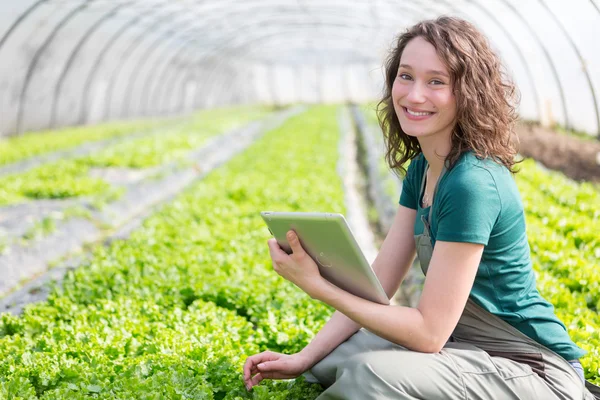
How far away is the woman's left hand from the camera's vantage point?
263cm

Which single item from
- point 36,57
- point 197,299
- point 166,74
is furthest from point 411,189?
point 166,74

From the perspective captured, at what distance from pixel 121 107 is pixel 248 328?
1996cm

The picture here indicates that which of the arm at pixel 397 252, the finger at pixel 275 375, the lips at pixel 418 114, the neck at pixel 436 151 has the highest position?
the lips at pixel 418 114

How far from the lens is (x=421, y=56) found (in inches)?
105

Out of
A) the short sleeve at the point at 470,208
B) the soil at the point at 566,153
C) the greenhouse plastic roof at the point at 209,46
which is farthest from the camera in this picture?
the greenhouse plastic roof at the point at 209,46

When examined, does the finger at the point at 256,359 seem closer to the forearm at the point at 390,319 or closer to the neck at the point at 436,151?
the forearm at the point at 390,319

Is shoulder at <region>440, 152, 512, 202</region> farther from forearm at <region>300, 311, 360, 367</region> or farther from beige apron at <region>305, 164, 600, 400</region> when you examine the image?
forearm at <region>300, 311, 360, 367</region>

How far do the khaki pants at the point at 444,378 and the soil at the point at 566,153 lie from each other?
25.3 feet

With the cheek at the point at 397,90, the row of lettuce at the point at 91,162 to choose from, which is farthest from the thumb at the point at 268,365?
the row of lettuce at the point at 91,162

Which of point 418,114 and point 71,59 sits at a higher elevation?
point 71,59

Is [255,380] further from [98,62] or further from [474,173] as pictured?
[98,62]

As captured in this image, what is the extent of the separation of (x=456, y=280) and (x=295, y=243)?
0.62 meters

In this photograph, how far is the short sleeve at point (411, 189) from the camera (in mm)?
3033

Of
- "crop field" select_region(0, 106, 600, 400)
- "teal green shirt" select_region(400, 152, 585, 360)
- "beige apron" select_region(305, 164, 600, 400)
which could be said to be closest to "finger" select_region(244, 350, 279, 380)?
"crop field" select_region(0, 106, 600, 400)
